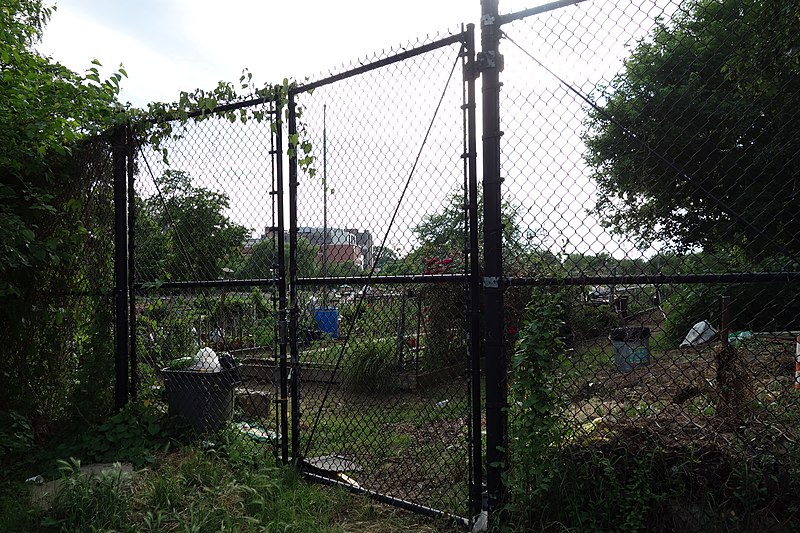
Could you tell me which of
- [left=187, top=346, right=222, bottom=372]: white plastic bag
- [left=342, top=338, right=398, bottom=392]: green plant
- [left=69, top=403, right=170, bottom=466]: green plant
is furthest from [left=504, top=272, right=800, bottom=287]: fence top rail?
[left=342, top=338, right=398, bottom=392]: green plant

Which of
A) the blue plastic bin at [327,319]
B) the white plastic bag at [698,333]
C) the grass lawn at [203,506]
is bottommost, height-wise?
the grass lawn at [203,506]

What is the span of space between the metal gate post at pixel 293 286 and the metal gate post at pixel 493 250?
4.41ft

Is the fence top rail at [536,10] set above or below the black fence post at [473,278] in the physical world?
above

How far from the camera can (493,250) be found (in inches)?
107

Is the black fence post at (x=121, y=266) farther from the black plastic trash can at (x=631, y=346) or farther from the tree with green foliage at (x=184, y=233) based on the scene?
the black plastic trash can at (x=631, y=346)

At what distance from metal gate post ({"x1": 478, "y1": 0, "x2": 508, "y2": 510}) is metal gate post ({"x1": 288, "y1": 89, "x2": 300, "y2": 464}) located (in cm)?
134

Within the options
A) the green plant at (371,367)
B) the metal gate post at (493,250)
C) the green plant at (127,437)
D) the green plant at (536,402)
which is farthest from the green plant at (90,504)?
the green plant at (371,367)

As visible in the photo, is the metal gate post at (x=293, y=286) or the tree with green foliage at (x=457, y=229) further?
the metal gate post at (x=293, y=286)

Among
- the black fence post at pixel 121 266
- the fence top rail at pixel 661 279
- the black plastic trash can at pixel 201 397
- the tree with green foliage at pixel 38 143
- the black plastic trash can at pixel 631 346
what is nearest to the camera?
the fence top rail at pixel 661 279

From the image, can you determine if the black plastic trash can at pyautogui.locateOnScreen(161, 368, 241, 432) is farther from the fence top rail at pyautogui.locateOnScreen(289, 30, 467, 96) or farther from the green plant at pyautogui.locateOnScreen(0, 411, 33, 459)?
the fence top rail at pyautogui.locateOnScreen(289, 30, 467, 96)

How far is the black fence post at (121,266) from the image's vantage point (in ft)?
14.4

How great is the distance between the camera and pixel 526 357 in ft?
8.52

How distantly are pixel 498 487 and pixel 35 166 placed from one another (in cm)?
410

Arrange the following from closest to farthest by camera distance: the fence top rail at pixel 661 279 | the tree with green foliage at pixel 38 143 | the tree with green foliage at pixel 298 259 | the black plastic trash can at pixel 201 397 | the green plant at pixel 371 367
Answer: the fence top rail at pixel 661 279, the tree with green foliage at pixel 298 259, the tree with green foliage at pixel 38 143, the black plastic trash can at pixel 201 397, the green plant at pixel 371 367
